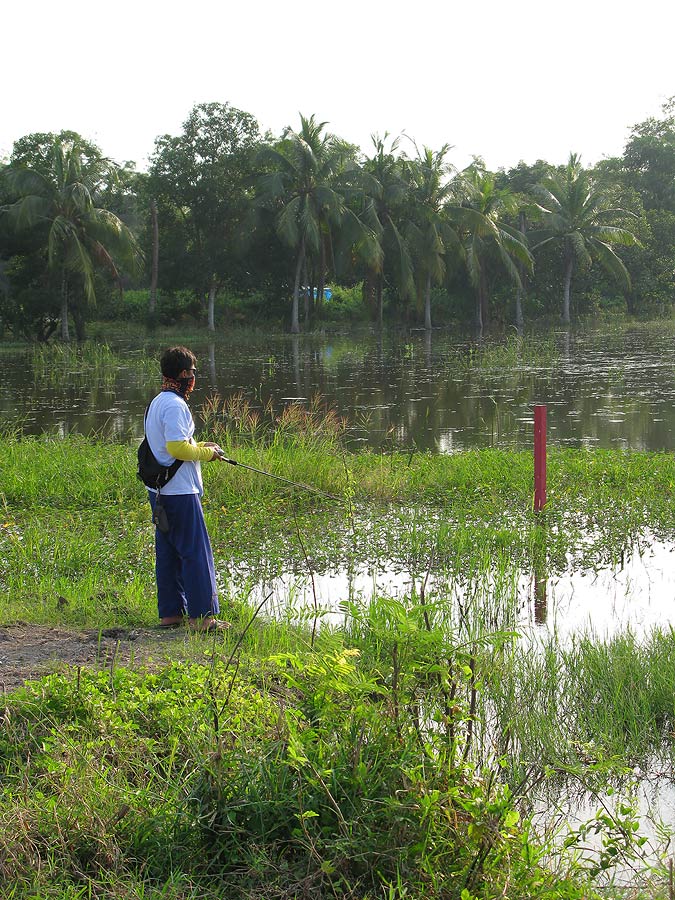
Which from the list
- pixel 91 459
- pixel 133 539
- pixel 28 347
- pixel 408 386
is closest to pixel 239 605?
pixel 133 539

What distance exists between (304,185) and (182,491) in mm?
36015

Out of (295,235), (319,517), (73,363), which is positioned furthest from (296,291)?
(319,517)

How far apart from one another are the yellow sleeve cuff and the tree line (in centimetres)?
2967

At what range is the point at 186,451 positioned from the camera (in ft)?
17.4

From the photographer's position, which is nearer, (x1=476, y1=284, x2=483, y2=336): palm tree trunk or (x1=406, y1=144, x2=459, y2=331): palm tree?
(x1=406, y1=144, x2=459, y2=331): palm tree

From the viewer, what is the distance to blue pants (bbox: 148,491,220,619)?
5395 millimetres

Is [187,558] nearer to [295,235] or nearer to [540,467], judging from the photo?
[540,467]

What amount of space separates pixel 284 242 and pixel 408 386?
63.5ft

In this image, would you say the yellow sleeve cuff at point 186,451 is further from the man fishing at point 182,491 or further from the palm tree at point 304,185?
the palm tree at point 304,185

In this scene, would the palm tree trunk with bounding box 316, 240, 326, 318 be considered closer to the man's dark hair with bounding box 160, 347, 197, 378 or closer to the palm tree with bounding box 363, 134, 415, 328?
the palm tree with bounding box 363, 134, 415, 328

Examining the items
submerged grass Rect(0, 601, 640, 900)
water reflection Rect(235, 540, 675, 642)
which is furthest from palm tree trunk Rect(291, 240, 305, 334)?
submerged grass Rect(0, 601, 640, 900)

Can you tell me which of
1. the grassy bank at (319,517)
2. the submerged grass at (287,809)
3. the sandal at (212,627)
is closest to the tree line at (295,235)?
the grassy bank at (319,517)

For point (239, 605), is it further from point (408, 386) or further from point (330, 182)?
point (330, 182)

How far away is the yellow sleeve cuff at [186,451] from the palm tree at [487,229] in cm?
3774
